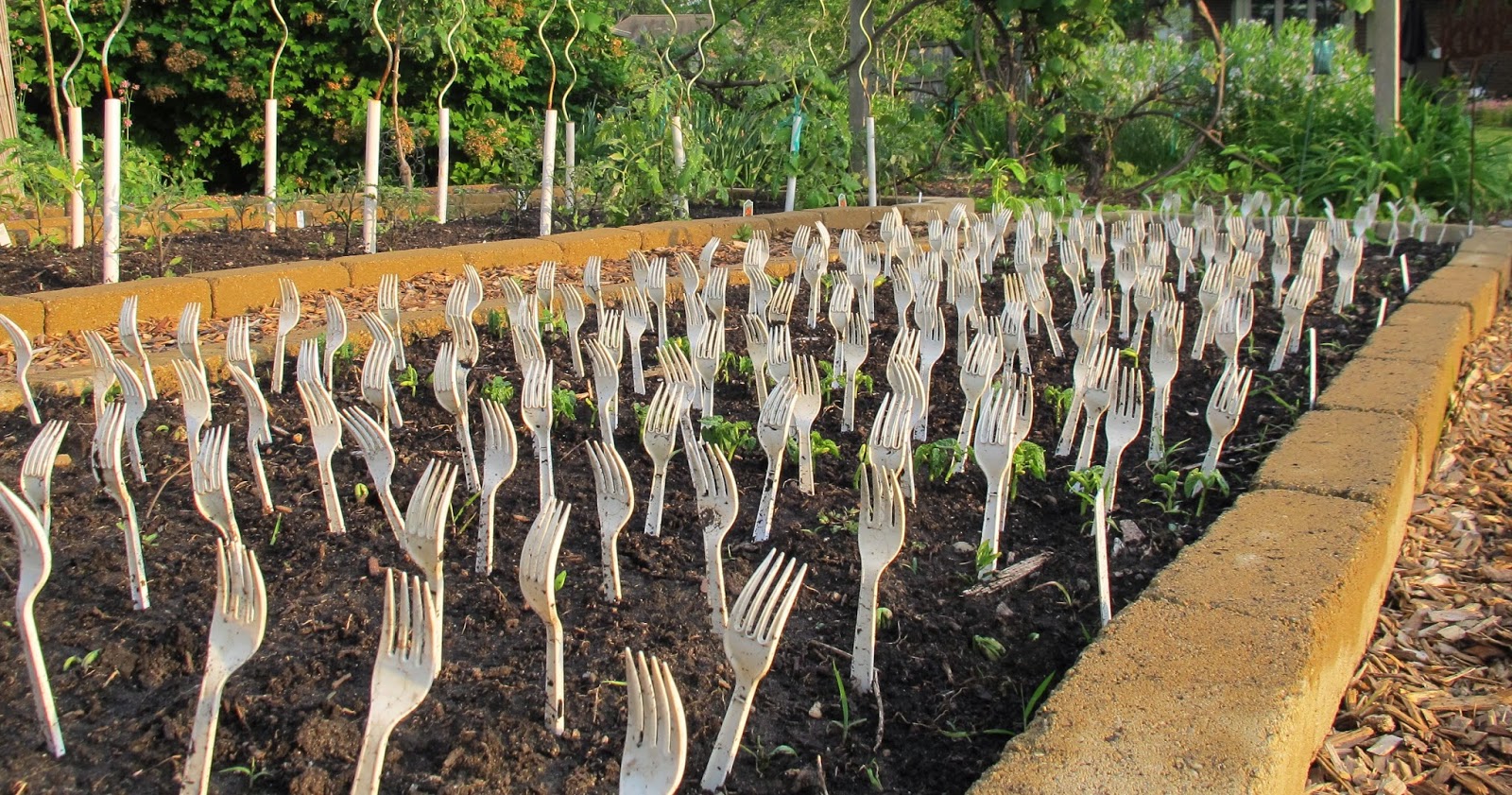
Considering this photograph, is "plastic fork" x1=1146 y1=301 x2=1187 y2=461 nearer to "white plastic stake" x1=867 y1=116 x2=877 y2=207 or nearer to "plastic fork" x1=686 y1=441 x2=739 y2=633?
"plastic fork" x1=686 y1=441 x2=739 y2=633

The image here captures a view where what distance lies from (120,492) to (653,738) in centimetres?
118

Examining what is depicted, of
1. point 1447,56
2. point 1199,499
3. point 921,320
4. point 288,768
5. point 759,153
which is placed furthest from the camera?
point 1447,56

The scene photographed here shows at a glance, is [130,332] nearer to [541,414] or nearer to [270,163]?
[541,414]

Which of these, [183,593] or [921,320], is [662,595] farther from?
[921,320]

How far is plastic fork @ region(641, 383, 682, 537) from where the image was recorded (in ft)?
7.40

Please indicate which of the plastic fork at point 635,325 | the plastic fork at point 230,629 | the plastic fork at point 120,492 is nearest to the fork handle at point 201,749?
the plastic fork at point 230,629

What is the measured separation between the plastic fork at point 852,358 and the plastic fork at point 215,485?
4.91 feet

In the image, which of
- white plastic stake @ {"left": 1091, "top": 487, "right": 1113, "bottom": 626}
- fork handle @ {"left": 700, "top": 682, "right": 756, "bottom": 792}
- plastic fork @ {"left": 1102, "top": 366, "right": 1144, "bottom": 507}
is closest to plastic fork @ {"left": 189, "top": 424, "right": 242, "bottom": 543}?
fork handle @ {"left": 700, "top": 682, "right": 756, "bottom": 792}

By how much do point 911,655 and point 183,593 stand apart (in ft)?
4.21

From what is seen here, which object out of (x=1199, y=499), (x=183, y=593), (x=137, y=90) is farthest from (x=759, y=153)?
(x=183, y=593)

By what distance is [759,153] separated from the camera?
7688 millimetres

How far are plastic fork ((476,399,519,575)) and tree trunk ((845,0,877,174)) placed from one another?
5.61 metres

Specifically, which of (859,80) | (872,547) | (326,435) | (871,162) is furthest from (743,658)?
(859,80)

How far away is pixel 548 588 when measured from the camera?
161 cm
